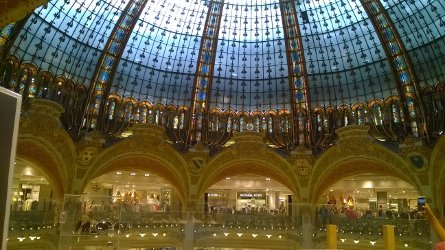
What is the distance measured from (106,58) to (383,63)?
22.1m

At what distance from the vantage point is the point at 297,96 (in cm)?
3472

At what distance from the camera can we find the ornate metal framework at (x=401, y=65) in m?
29.8

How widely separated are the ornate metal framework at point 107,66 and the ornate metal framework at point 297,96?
41.0 ft

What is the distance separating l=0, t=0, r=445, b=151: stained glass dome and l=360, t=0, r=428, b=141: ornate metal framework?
7cm

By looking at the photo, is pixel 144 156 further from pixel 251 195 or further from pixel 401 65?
pixel 401 65

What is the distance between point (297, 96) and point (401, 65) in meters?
8.50

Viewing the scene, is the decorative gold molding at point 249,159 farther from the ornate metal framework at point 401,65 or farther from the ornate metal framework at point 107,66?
the ornate metal framework at point 401,65

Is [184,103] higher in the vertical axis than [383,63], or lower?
lower

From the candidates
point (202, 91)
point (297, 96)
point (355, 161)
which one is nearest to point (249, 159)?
point (297, 96)

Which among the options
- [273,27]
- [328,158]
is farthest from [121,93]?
[328,158]

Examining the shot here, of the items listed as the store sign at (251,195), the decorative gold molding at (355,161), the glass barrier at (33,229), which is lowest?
the glass barrier at (33,229)

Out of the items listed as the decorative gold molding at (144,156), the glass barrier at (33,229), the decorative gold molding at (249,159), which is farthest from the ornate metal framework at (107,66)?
the glass barrier at (33,229)

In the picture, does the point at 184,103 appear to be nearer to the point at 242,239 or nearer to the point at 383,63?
the point at 242,239

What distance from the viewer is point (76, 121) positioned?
31.5 meters
